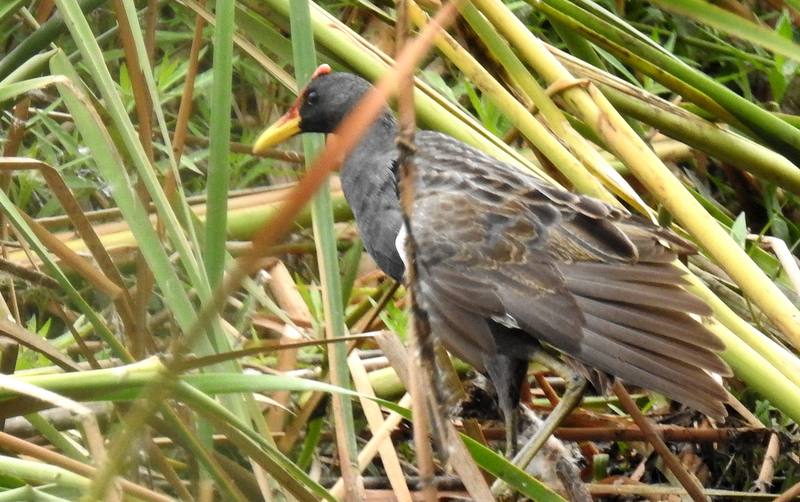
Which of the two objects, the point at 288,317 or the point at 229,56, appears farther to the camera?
the point at 288,317

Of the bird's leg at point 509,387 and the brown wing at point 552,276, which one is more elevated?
the brown wing at point 552,276

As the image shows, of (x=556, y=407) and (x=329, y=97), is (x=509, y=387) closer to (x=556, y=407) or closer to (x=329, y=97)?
(x=556, y=407)

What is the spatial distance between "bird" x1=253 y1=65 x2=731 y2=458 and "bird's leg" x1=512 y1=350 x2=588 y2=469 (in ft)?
0.12

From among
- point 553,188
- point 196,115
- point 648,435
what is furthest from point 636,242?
point 196,115

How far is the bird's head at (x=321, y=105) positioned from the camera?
205 cm

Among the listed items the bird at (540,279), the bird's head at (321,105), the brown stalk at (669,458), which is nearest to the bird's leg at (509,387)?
the bird at (540,279)

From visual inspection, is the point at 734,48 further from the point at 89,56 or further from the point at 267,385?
the point at 267,385

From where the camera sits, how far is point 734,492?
1.58 meters

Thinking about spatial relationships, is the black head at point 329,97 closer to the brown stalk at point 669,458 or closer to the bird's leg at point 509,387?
the bird's leg at point 509,387

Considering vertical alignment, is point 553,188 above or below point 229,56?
above

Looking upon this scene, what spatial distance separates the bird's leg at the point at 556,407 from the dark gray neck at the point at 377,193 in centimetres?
31

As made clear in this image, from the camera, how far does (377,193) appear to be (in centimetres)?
186

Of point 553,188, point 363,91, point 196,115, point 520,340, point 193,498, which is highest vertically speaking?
point 196,115

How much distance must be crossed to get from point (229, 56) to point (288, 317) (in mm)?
731
